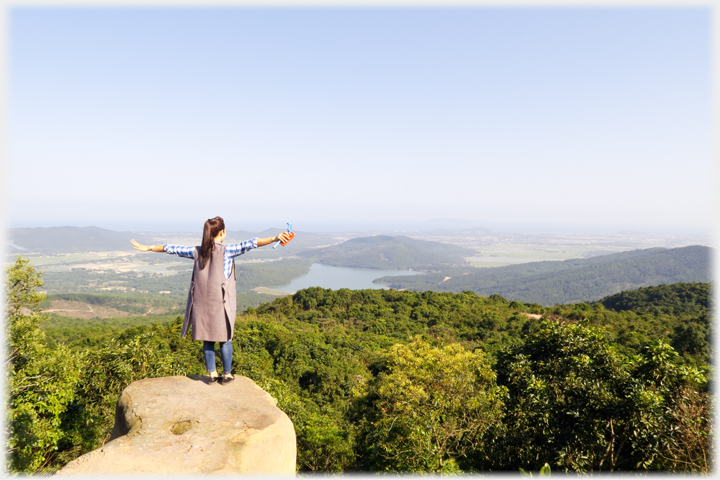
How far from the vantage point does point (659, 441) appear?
553 centimetres

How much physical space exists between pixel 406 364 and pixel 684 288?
6699cm

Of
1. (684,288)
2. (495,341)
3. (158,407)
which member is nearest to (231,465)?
(158,407)

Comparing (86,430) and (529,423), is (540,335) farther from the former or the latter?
(86,430)

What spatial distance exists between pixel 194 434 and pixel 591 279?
164 m

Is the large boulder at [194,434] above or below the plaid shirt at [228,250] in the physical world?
below

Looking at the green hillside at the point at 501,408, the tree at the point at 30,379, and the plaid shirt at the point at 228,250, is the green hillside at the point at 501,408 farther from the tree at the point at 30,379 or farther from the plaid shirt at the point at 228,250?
the plaid shirt at the point at 228,250

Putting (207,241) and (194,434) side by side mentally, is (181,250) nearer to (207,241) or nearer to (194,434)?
(207,241)

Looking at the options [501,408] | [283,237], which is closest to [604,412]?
[501,408]

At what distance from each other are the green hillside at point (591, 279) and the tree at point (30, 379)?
129 meters

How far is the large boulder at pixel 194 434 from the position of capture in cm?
323

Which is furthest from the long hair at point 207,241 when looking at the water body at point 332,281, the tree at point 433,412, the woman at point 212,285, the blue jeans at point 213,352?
the water body at point 332,281

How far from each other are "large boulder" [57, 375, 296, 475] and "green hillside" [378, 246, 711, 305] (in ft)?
425

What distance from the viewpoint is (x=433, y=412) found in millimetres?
8898

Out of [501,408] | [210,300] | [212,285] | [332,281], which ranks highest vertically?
[212,285]
